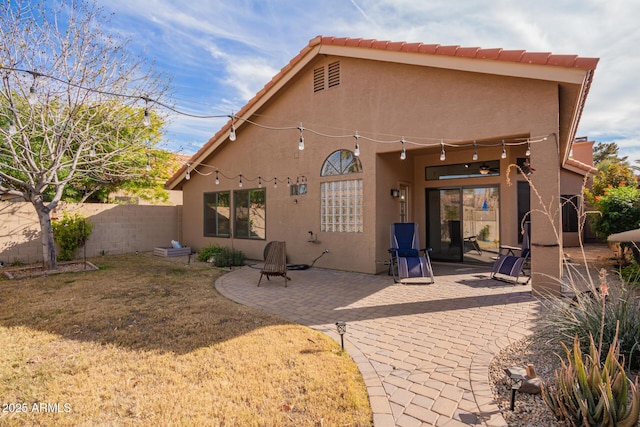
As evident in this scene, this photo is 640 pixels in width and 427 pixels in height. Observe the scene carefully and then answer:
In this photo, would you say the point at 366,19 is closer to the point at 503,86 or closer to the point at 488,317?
the point at 503,86

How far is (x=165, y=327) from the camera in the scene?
15.6ft

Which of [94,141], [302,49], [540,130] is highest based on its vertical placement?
[302,49]

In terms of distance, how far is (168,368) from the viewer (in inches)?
137

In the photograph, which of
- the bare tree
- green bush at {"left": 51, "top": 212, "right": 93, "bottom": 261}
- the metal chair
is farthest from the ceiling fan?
green bush at {"left": 51, "top": 212, "right": 93, "bottom": 261}

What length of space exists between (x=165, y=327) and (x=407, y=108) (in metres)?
6.94

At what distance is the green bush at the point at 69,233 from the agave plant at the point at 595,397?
45.7 ft

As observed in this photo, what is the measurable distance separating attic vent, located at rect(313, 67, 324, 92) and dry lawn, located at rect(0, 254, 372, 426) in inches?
269

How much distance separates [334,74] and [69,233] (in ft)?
35.1

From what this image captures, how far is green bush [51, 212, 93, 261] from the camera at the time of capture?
1134cm

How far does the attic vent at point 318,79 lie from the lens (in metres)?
9.69

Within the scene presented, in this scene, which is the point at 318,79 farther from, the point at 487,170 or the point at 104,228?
the point at 104,228

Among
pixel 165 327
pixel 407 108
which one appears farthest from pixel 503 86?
pixel 165 327

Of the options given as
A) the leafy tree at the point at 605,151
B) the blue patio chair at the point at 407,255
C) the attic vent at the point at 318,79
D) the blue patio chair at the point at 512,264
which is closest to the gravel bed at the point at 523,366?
the blue patio chair at the point at 407,255

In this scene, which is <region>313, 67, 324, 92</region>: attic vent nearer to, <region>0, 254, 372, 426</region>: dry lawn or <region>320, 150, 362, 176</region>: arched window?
<region>320, 150, 362, 176</region>: arched window
